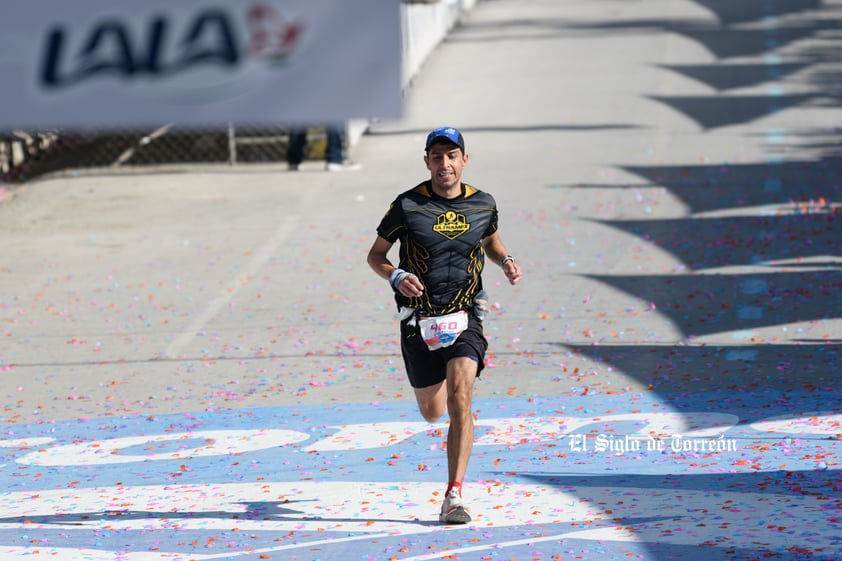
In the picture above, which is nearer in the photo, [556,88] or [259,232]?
[259,232]

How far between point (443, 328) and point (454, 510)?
101 cm

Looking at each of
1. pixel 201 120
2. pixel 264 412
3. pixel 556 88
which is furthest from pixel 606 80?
pixel 201 120

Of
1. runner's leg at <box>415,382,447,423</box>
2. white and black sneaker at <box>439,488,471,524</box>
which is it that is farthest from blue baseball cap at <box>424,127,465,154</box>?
white and black sneaker at <box>439,488,471,524</box>

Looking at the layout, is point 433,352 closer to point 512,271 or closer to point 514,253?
point 512,271

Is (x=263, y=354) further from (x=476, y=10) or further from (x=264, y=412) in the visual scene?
(x=476, y=10)

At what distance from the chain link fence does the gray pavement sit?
3.92 ft

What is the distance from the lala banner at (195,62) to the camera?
5199mm

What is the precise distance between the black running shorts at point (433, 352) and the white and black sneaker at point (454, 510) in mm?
727

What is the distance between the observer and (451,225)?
8.27 m

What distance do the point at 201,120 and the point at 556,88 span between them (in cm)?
2283

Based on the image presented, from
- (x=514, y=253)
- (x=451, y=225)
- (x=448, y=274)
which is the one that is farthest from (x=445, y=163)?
(x=514, y=253)

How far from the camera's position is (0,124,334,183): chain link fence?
23.2 metres

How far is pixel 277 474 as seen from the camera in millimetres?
9492

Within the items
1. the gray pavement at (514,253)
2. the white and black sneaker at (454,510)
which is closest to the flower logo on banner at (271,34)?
the white and black sneaker at (454,510)
